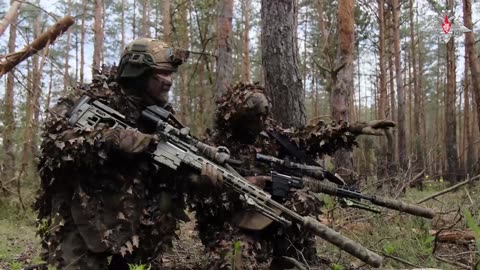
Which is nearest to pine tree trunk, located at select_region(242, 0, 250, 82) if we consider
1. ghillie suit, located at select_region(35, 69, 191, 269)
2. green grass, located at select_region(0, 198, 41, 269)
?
green grass, located at select_region(0, 198, 41, 269)

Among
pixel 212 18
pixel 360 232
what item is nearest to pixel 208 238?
pixel 360 232

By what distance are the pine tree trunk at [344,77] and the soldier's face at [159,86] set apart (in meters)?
4.57

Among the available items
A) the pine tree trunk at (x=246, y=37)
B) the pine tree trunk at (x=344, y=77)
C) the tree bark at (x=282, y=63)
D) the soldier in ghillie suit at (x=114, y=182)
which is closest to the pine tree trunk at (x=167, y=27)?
the pine tree trunk at (x=246, y=37)

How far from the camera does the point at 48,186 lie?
9.86ft

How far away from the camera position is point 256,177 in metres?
3.17

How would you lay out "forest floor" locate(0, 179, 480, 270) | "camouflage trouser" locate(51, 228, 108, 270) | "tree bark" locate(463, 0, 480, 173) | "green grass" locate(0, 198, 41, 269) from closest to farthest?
"camouflage trouser" locate(51, 228, 108, 270), "forest floor" locate(0, 179, 480, 270), "green grass" locate(0, 198, 41, 269), "tree bark" locate(463, 0, 480, 173)

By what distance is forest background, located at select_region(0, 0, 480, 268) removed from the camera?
6417 millimetres

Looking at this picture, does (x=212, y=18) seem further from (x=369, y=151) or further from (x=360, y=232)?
(x=360, y=232)

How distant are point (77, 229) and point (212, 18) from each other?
12.6 meters

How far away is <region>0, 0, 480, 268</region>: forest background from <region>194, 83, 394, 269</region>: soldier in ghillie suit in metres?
0.59

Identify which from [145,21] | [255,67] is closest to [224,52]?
[145,21]

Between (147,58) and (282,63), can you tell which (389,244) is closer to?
(282,63)

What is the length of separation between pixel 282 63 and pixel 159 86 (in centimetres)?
155

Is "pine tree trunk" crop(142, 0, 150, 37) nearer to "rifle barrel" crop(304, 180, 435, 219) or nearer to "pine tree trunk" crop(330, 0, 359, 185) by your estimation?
"pine tree trunk" crop(330, 0, 359, 185)
